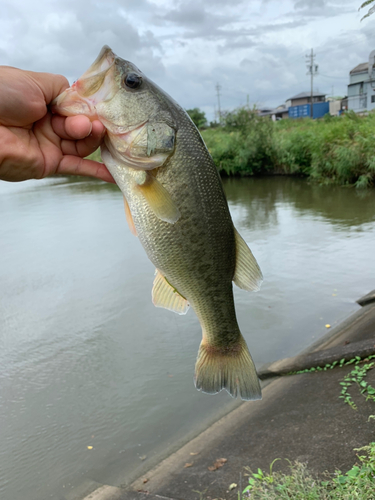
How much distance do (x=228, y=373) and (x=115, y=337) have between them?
488 cm

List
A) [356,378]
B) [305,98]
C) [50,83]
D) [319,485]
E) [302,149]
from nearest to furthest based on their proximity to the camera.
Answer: [50,83], [319,485], [356,378], [302,149], [305,98]

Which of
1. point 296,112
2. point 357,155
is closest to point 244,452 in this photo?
point 357,155

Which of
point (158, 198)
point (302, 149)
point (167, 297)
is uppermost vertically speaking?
point (302, 149)

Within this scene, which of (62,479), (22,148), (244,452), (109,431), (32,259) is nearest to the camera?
(22,148)

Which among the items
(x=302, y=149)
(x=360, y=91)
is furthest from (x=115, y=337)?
(x=360, y=91)

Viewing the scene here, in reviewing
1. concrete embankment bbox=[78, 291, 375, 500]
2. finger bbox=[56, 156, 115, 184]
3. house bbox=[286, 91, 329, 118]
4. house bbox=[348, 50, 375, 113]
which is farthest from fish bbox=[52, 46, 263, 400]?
house bbox=[286, 91, 329, 118]

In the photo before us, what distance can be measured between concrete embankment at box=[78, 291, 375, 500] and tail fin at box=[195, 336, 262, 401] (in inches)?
60.5

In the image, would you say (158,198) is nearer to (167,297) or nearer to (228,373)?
(167,297)

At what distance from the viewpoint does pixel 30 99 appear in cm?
183

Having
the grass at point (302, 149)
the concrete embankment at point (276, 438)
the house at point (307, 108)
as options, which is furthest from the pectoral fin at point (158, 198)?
the house at point (307, 108)

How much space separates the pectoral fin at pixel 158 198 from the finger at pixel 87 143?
1.04 ft

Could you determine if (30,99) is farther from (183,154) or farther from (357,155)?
(357,155)

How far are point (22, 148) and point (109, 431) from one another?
372cm

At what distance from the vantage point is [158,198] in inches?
67.3
